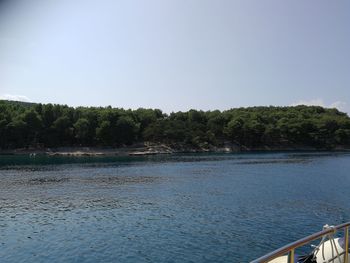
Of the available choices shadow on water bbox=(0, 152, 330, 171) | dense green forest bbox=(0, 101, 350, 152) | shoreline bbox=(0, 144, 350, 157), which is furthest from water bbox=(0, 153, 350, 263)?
dense green forest bbox=(0, 101, 350, 152)

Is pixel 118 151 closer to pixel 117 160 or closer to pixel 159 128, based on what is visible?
pixel 159 128

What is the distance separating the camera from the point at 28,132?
146625mm

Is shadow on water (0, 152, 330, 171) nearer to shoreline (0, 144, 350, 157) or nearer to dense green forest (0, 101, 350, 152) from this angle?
shoreline (0, 144, 350, 157)

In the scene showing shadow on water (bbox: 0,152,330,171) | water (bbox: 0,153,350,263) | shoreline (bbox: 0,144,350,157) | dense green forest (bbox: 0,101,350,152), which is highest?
dense green forest (bbox: 0,101,350,152)

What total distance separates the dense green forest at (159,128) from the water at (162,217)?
88.6 m

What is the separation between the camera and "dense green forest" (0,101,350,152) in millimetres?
147875

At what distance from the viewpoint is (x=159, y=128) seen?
509 feet

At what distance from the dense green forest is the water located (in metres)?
88.6

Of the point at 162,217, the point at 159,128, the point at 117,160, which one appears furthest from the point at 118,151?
the point at 162,217

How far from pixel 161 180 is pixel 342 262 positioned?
184 feet

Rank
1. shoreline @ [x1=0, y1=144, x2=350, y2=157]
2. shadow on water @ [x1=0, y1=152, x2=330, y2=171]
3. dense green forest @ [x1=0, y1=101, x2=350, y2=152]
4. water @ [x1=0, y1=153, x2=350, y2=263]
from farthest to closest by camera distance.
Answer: dense green forest @ [x1=0, y1=101, x2=350, y2=152]
shoreline @ [x1=0, y1=144, x2=350, y2=157]
shadow on water @ [x1=0, y1=152, x2=330, y2=171]
water @ [x1=0, y1=153, x2=350, y2=263]

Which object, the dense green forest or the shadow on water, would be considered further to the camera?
the dense green forest

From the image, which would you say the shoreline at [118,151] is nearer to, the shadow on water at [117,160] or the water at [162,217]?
the shadow on water at [117,160]

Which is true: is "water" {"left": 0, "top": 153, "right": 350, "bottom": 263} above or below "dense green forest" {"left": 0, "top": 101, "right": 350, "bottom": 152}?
below
